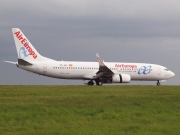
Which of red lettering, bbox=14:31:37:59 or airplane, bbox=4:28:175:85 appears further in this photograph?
red lettering, bbox=14:31:37:59

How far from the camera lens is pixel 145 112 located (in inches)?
612

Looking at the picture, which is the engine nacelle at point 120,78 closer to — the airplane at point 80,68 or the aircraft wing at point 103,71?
the airplane at point 80,68

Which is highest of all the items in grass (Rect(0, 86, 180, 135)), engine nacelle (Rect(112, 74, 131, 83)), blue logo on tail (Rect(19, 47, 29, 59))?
blue logo on tail (Rect(19, 47, 29, 59))

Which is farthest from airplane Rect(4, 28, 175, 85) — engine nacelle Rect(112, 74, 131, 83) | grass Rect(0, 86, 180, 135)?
grass Rect(0, 86, 180, 135)

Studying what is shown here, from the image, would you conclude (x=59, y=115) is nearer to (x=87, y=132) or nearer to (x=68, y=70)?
(x=87, y=132)

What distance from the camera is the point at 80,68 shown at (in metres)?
50.1

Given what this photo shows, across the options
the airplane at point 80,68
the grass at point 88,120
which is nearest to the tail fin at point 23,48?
the airplane at point 80,68

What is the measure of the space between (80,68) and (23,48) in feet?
24.0

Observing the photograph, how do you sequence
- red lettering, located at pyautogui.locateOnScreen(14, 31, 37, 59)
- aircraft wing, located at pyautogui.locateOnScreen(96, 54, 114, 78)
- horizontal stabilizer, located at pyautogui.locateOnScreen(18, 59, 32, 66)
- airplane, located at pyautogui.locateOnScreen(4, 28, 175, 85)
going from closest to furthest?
horizontal stabilizer, located at pyautogui.locateOnScreen(18, 59, 32, 66)
aircraft wing, located at pyautogui.locateOnScreen(96, 54, 114, 78)
airplane, located at pyautogui.locateOnScreen(4, 28, 175, 85)
red lettering, located at pyautogui.locateOnScreen(14, 31, 37, 59)

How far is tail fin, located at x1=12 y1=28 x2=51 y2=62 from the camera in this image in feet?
160

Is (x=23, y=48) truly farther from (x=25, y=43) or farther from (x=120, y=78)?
(x=120, y=78)

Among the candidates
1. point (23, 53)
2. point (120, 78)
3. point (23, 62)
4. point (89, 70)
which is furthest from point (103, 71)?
point (23, 53)

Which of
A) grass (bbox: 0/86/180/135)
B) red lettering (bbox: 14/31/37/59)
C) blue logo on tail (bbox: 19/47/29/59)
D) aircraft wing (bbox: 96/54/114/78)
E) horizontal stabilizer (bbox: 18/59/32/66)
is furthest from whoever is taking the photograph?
red lettering (bbox: 14/31/37/59)

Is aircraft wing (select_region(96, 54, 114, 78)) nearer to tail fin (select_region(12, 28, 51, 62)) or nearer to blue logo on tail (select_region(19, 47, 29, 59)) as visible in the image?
tail fin (select_region(12, 28, 51, 62))
